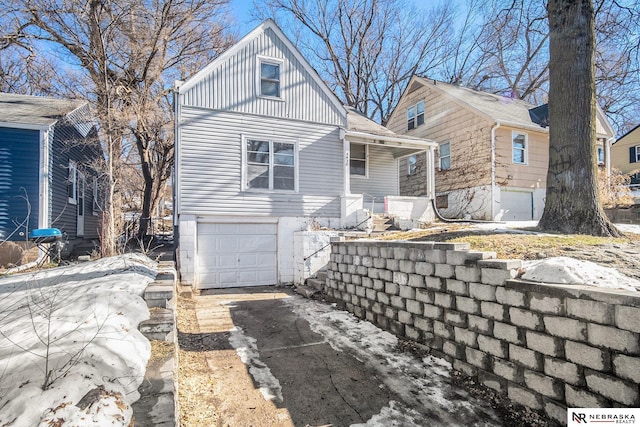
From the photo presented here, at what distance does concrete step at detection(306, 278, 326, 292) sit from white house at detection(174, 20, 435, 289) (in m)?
0.98

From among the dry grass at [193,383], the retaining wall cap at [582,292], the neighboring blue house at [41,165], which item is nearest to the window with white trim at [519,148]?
the retaining wall cap at [582,292]

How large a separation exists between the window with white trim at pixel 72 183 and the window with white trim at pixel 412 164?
1423 centimetres

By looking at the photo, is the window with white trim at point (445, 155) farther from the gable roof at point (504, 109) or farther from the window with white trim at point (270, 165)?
the window with white trim at point (270, 165)

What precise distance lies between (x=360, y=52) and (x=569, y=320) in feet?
75.5

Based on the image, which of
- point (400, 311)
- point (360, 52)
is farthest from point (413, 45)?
point (400, 311)

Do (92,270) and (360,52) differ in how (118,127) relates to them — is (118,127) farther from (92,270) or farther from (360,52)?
(360,52)

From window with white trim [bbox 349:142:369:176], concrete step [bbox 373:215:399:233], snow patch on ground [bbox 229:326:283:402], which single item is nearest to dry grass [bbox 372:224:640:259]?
snow patch on ground [bbox 229:326:283:402]

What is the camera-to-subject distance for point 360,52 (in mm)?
22531

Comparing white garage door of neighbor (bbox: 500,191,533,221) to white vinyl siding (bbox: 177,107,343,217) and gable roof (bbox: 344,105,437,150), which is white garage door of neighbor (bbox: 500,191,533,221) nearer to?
gable roof (bbox: 344,105,437,150)

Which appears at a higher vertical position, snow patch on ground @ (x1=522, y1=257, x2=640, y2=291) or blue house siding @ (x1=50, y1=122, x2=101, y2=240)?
blue house siding @ (x1=50, y1=122, x2=101, y2=240)

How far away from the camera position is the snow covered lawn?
76.7 inches

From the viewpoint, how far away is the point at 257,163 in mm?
9930

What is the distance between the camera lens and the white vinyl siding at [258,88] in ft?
31.2

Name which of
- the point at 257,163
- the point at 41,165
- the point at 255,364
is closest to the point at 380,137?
the point at 257,163
